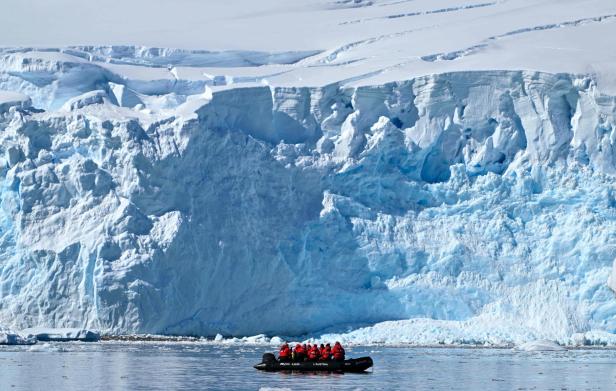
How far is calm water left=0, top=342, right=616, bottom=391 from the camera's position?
23203 millimetres

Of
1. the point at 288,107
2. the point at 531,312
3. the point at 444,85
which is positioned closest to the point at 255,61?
the point at 288,107

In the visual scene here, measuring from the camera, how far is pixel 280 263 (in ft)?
121

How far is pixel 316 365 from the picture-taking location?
1081 inches

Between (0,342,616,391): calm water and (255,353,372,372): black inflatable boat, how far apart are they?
0.99ft

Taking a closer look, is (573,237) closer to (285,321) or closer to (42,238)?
(285,321)

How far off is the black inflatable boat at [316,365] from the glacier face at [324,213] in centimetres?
915

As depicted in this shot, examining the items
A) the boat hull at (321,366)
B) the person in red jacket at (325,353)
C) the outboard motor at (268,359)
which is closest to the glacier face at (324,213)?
the person in red jacket at (325,353)

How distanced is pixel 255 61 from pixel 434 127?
7.95 metres

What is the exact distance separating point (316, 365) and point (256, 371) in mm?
1355

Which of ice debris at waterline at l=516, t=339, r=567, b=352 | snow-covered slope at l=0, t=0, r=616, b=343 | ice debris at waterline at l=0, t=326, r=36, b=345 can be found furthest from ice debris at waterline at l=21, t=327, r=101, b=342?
ice debris at waterline at l=516, t=339, r=567, b=352

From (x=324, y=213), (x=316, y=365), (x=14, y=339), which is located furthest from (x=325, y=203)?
(x=316, y=365)

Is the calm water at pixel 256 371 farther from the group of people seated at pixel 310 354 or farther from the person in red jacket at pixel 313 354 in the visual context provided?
the person in red jacket at pixel 313 354

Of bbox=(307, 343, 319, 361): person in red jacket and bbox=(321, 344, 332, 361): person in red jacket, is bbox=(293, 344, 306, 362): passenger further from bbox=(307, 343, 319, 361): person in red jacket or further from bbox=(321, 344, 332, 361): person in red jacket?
bbox=(321, 344, 332, 361): person in red jacket

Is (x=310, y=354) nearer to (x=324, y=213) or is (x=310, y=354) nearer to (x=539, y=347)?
(x=539, y=347)
